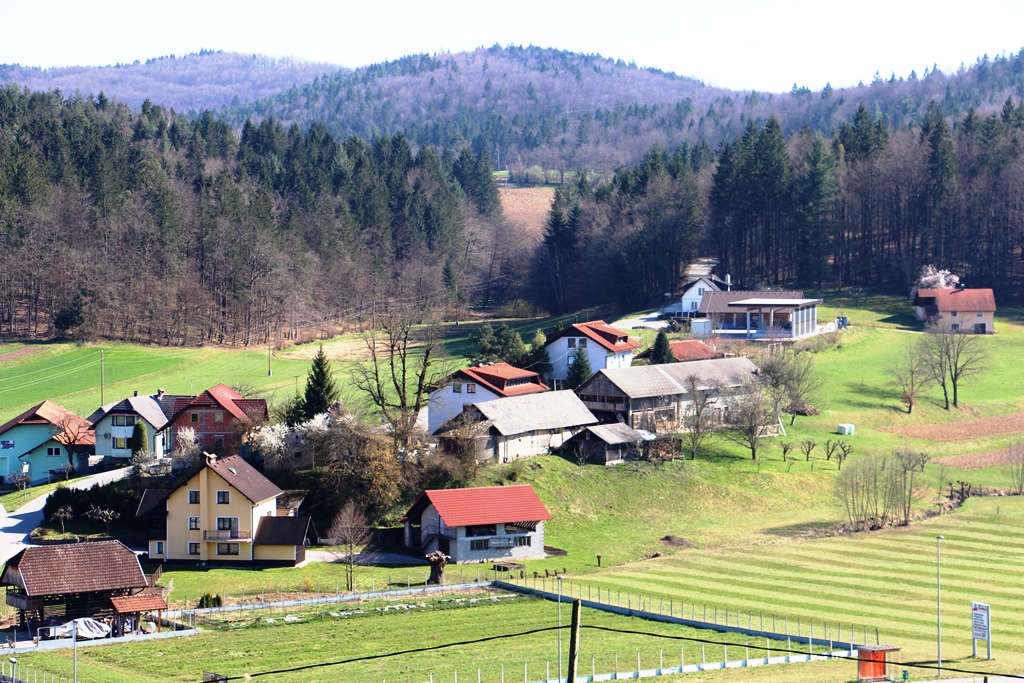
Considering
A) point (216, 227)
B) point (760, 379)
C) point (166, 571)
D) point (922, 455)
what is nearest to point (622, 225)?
point (216, 227)

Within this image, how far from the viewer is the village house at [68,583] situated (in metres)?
48.4

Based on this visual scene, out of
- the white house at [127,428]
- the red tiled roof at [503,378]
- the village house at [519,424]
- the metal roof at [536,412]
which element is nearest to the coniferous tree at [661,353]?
the red tiled roof at [503,378]

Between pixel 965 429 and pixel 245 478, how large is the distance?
4182 centimetres

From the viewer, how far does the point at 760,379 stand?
81.1 meters

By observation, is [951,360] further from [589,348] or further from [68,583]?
[68,583]

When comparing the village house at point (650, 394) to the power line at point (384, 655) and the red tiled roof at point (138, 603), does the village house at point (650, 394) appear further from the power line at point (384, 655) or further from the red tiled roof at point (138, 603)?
the red tiled roof at point (138, 603)

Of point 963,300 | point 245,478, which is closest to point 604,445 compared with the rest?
point 245,478

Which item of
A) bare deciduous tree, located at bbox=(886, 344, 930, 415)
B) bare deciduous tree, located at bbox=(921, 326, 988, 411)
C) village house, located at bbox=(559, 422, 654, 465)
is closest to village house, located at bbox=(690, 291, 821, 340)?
bare deciduous tree, located at bbox=(886, 344, 930, 415)

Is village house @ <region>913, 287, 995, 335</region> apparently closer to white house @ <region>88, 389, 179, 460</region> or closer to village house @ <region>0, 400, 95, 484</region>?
white house @ <region>88, 389, 179, 460</region>

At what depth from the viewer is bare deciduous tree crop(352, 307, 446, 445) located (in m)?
70.9

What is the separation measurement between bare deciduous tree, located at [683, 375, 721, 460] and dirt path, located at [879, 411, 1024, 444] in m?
10.4

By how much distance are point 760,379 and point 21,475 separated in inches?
1598

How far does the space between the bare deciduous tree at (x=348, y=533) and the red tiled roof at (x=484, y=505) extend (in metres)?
2.16

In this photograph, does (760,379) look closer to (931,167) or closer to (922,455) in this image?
(922,455)
